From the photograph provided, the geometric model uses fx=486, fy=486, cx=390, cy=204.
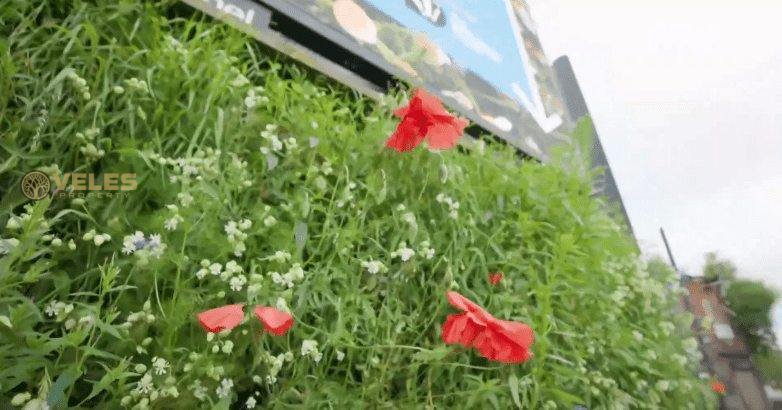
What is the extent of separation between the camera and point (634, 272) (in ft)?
5.40

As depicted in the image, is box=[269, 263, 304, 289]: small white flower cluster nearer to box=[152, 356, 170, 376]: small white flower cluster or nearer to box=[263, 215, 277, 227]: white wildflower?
box=[263, 215, 277, 227]: white wildflower

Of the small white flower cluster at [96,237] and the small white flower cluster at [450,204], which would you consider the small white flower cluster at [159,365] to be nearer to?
the small white flower cluster at [96,237]

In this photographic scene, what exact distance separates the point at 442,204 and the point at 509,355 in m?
0.42

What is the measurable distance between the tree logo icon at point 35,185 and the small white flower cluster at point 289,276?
15.2 inches

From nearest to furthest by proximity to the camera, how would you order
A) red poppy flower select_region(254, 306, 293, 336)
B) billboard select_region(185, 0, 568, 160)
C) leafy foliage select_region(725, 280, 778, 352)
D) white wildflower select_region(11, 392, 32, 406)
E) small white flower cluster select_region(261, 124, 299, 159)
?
white wildflower select_region(11, 392, 32, 406), red poppy flower select_region(254, 306, 293, 336), small white flower cluster select_region(261, 124, 299, 159), billboard select_region(185, 0, 568, 160), leafy foliage select_region(725, 280, 778, 352)

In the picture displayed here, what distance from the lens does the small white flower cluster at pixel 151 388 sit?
63 centimetres

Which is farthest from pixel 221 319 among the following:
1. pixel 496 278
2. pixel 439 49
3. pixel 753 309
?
pixel 753 309

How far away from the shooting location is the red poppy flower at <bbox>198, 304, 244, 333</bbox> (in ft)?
2.19

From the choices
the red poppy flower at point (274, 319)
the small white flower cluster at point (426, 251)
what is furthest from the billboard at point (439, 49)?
the red poppy flower at point (274, 319)

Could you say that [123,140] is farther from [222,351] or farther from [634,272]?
[634,272]

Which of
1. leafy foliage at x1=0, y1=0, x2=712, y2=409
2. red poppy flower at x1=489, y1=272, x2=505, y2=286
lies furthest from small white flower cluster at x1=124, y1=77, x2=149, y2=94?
red poppy flower at x1=489, y1=272, x2=505, y2=286

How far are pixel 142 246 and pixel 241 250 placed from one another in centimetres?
15

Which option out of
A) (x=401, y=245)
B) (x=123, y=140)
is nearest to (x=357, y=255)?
(x=401, y=245)

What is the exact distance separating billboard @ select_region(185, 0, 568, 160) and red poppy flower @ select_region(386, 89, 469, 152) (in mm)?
540
